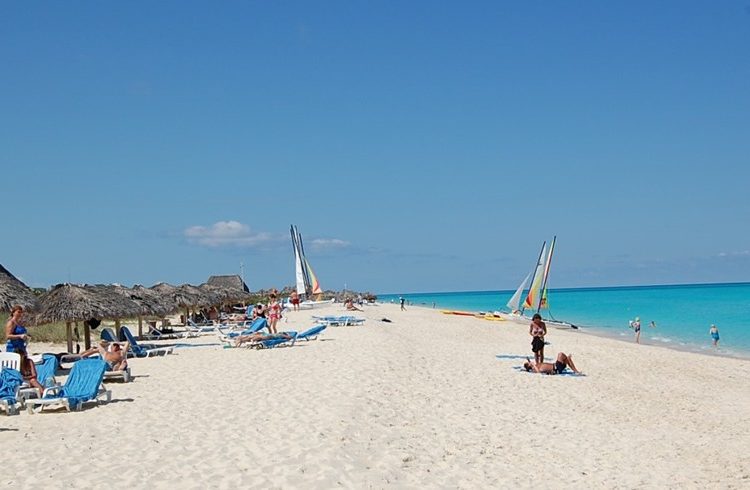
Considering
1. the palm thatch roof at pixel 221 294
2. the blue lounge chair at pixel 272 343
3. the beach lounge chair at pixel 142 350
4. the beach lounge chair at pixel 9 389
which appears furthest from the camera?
the palm thatch roof at pixel 221 294

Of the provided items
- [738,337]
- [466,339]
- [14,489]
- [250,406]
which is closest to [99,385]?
[250,406]

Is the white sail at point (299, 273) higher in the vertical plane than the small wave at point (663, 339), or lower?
higher

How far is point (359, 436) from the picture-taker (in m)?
7.40

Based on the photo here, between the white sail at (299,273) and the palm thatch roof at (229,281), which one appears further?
the palm thatch roof at (229,281)

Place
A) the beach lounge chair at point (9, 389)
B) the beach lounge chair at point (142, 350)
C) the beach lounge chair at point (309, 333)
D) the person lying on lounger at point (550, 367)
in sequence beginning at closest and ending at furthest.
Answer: the beach lounge chair at point (9, 389), the person lying on lounger at point (550, 367), the beach lounge chair at point (142, 350), the beach lounge chair at point (309, 333)

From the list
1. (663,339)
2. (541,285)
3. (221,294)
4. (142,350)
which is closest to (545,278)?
(541,285)

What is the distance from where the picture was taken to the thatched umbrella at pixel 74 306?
1394cm

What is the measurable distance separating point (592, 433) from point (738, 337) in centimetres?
2552

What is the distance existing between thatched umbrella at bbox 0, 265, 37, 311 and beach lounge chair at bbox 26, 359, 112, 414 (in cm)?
432

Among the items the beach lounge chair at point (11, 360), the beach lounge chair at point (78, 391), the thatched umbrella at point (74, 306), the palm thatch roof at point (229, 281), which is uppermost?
the palm thatch roof at point (229, 281)

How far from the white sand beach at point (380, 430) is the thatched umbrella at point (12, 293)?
2.61m

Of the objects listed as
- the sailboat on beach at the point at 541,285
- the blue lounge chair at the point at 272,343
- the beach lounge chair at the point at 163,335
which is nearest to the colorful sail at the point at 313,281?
the sailboat on beach at the point at 541,285

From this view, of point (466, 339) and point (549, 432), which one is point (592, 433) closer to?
point (549, 432)

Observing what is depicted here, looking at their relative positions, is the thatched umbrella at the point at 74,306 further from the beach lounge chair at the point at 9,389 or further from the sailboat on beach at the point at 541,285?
the sailboat on beach at the point at 541,285
